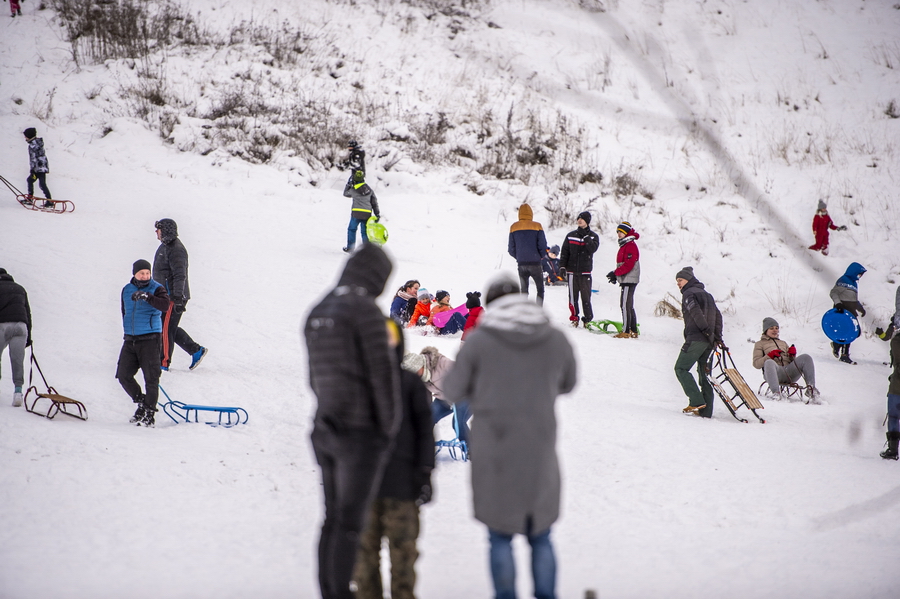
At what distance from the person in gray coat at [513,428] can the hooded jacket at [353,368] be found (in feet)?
0.96

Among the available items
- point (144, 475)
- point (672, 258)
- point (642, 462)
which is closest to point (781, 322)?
point (672, 258)

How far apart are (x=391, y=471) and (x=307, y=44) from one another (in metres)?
23.5

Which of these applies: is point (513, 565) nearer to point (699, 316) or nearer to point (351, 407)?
point (351, 407)

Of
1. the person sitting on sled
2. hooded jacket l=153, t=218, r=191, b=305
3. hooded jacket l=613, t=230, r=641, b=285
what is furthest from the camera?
hooded jacket l=613, t=230, r=641, b=285

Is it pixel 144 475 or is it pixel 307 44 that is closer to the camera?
pixel 144 475

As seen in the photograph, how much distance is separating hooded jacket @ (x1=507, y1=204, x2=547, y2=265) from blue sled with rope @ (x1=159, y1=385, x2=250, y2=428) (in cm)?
512

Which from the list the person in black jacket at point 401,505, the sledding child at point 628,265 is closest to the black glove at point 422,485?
the person in black jacket at point 401,505

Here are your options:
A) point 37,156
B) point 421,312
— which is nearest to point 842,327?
point 421,312

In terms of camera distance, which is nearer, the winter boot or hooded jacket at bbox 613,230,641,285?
the winter boot

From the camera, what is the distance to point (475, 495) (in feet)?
8.96

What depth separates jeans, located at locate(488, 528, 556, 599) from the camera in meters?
2.72

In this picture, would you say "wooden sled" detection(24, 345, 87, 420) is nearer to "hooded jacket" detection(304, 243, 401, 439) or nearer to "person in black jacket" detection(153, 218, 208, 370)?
"person in black jacket" detection(153, 218, 208, 370)

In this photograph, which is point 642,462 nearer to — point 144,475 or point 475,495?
point 475,495

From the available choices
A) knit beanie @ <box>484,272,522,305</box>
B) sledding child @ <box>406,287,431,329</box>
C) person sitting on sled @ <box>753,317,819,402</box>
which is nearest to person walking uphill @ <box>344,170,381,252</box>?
sledding child @ <box>406,287,431,329</box>
